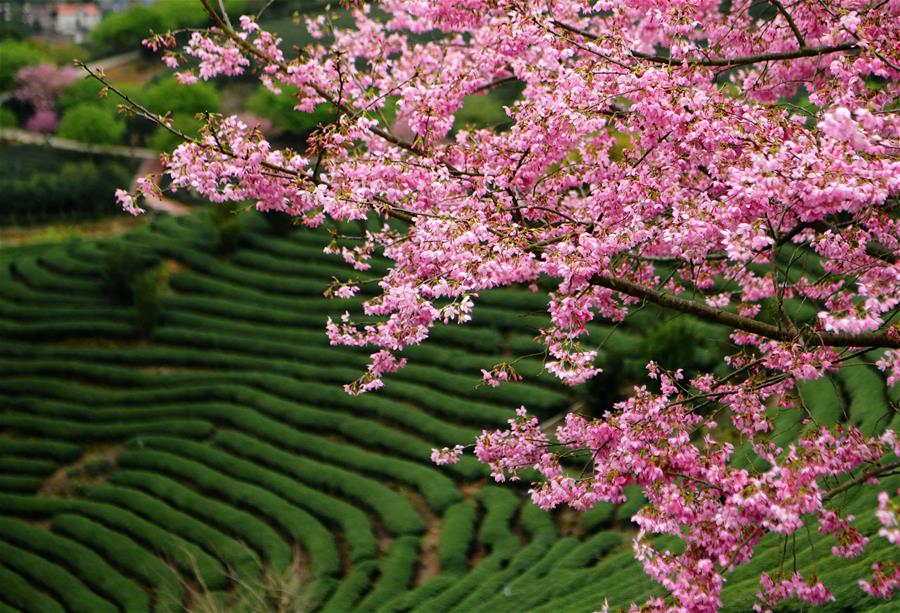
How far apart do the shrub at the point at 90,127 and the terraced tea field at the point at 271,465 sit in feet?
75.6

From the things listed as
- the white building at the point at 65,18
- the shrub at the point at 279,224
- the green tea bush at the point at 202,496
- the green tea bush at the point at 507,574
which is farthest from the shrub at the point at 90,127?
the green tea bush at the point at 507,574

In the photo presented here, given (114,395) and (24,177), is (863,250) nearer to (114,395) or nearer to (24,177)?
(114,395)

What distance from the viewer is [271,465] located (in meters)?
23.0

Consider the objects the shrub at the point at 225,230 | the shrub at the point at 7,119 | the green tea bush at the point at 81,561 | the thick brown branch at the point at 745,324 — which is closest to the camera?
the thick brown branch at the point at 745,324

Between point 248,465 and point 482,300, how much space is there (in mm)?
9425

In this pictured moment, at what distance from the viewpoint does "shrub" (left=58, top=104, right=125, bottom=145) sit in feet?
181

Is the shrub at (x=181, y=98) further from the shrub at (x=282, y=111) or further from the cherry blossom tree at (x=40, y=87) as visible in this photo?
the cherry blossom tree at (x=40, y=87)

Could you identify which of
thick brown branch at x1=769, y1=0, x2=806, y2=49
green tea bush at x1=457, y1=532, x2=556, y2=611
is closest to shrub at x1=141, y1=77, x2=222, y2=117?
green tea bush at x1=457, y1=532, x2=556, y2=611

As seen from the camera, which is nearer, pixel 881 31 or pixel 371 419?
pixel 881 31

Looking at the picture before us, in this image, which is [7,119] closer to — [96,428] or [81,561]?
[96,428]

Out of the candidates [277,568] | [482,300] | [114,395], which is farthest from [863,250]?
[114,395]

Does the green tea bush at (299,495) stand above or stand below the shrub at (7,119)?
below

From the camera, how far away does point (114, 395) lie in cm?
2784

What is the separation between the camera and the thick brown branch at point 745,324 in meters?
7.36
